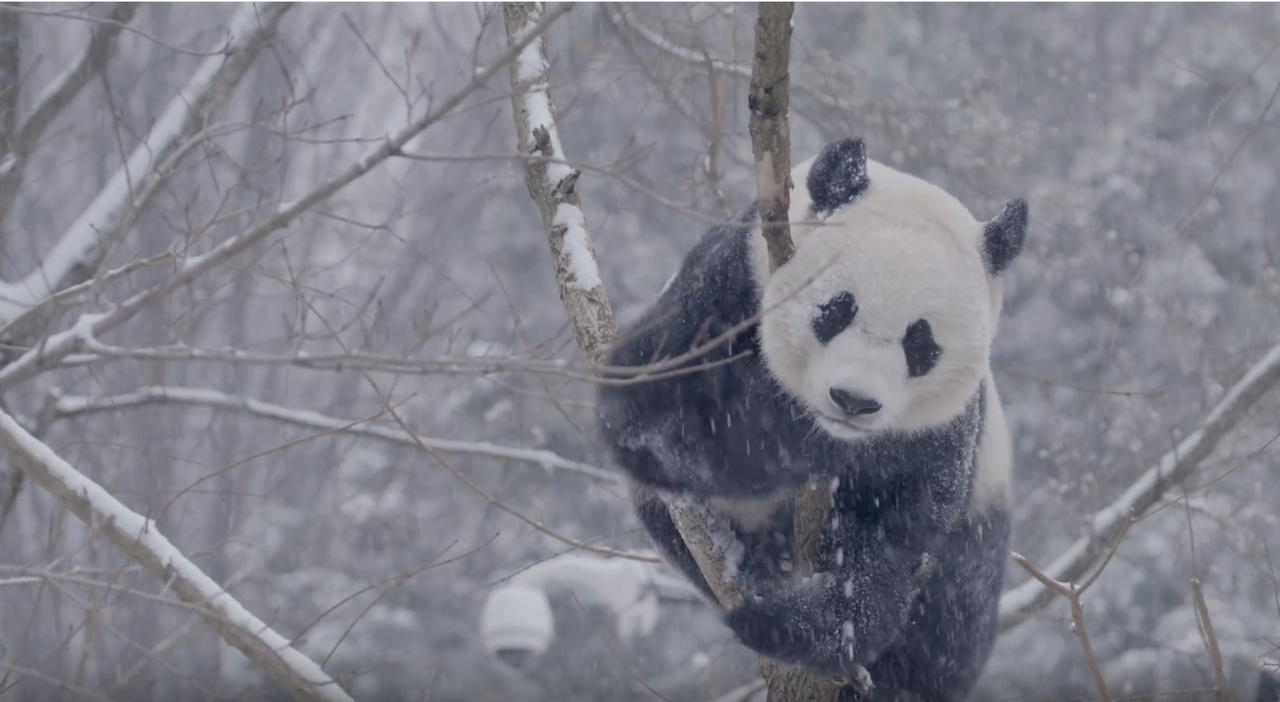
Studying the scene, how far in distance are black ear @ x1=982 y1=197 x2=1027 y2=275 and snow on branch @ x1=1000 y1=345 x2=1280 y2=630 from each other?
6.66 ft

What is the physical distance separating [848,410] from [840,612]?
0.56 m

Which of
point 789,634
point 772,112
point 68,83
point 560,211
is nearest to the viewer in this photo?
point 772,112

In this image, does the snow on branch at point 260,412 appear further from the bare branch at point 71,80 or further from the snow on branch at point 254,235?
the snow on branch at point 254,235

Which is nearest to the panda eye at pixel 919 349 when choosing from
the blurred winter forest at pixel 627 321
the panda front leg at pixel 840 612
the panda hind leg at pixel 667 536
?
the panda front leg at pixel 840 612

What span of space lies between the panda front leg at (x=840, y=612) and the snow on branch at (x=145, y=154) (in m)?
3.27

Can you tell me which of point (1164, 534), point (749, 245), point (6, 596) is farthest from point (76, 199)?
point (1164, 534)

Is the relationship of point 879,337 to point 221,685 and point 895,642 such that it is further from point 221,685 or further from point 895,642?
point 221,685

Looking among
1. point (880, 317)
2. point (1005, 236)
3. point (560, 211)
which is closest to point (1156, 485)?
point (1005, 236)

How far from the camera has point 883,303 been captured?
2238mm

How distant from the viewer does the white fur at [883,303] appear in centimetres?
224

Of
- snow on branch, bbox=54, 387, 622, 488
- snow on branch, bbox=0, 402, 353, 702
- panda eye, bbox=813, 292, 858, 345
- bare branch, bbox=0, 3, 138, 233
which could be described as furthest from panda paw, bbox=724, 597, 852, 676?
bare branch, bbox=0, 3, 138, 233

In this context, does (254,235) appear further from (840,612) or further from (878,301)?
(840,612)

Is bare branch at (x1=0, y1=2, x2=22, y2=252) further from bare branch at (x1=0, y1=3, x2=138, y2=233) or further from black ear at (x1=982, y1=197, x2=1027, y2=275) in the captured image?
black ear at (x1=982, y1=197, x2=1027, y2=275)

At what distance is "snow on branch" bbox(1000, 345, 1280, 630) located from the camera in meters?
4.21
